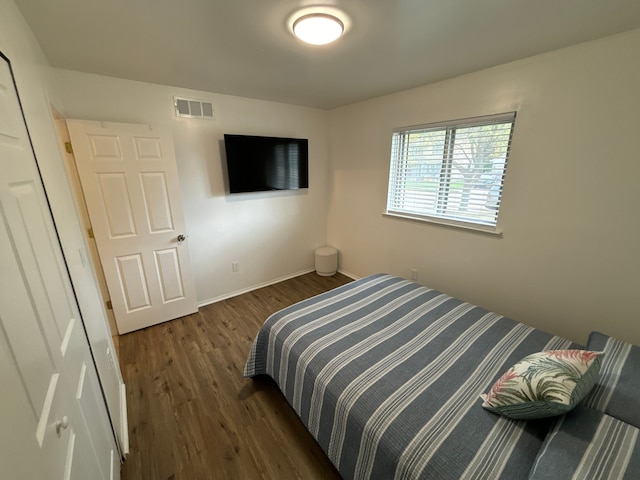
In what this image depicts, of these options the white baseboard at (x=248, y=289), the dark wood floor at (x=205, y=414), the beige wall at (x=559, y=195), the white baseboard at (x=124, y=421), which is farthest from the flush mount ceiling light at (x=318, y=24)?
the white baseboard at (x=248, y=289)

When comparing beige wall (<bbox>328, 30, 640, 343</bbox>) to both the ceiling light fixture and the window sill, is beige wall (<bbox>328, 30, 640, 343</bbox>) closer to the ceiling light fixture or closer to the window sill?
the window sill

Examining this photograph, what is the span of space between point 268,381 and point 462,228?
2.19 meters

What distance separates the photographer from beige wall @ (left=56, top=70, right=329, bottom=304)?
86.7 inches

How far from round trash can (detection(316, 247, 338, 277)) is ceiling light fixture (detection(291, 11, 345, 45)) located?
8.72 ft

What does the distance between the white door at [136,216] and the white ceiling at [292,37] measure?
1.82 ft

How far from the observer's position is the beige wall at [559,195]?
1.60 metres

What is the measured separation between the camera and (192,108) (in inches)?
99.5

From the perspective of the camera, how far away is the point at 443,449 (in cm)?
96

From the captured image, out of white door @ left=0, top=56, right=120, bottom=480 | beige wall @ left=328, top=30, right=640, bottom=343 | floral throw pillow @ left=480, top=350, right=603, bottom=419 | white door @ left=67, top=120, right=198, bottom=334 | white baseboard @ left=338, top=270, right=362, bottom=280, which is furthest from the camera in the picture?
white baseboard @ left=338, top=270, right=362, bottom=280

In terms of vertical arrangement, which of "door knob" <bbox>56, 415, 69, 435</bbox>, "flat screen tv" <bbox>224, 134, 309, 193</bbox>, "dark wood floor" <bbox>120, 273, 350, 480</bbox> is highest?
"flat screen tv" <bbox>224, 134, 309, 193</bbox>

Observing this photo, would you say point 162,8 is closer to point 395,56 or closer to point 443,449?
point 395,56

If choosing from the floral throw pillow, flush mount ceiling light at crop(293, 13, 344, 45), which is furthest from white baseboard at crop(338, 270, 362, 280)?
flush mount ceiling light at crop(293, 13, 344, 45)

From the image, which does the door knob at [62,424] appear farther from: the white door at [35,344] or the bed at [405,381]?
the bed at [405,381]

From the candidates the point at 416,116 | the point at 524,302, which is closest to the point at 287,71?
the point at 416,116
